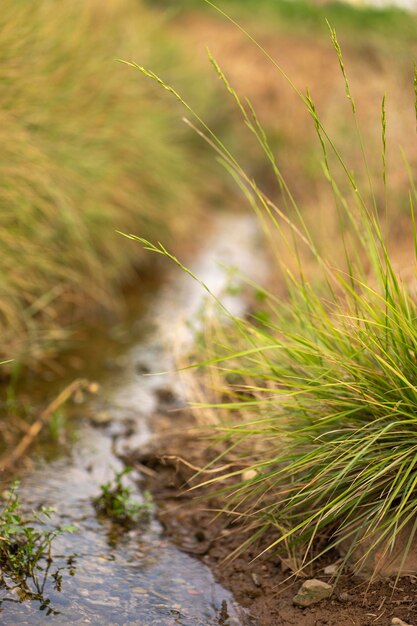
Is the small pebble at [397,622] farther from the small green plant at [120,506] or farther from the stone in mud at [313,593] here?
the small green plant at [120,506]

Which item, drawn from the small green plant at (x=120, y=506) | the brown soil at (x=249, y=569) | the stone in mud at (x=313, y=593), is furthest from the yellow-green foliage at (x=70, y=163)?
the stone in mud at (x=313, y=593)

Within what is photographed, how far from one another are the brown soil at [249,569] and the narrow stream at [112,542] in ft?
0.21

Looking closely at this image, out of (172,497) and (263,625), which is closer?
(263,625)

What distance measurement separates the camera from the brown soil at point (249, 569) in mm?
2410

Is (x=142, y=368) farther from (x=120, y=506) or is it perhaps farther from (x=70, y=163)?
(x=120, y=506)

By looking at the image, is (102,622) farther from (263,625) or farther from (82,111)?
(82,111)

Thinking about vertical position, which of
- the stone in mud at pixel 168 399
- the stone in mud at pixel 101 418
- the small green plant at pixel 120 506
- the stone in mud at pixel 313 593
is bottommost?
the stone in mud at pixel 168 399

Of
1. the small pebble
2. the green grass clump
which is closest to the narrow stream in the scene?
the green grass clump

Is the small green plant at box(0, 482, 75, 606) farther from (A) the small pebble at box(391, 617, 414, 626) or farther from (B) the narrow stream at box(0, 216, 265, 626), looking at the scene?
(A) the small pebble at box(391, 617, 414, 626)

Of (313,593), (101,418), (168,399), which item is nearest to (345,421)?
(313,593)

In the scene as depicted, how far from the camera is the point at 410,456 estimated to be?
95.1 inches

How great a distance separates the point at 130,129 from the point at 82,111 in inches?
28.2

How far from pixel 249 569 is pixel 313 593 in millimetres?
342

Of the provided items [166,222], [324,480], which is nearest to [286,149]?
[166,222]
